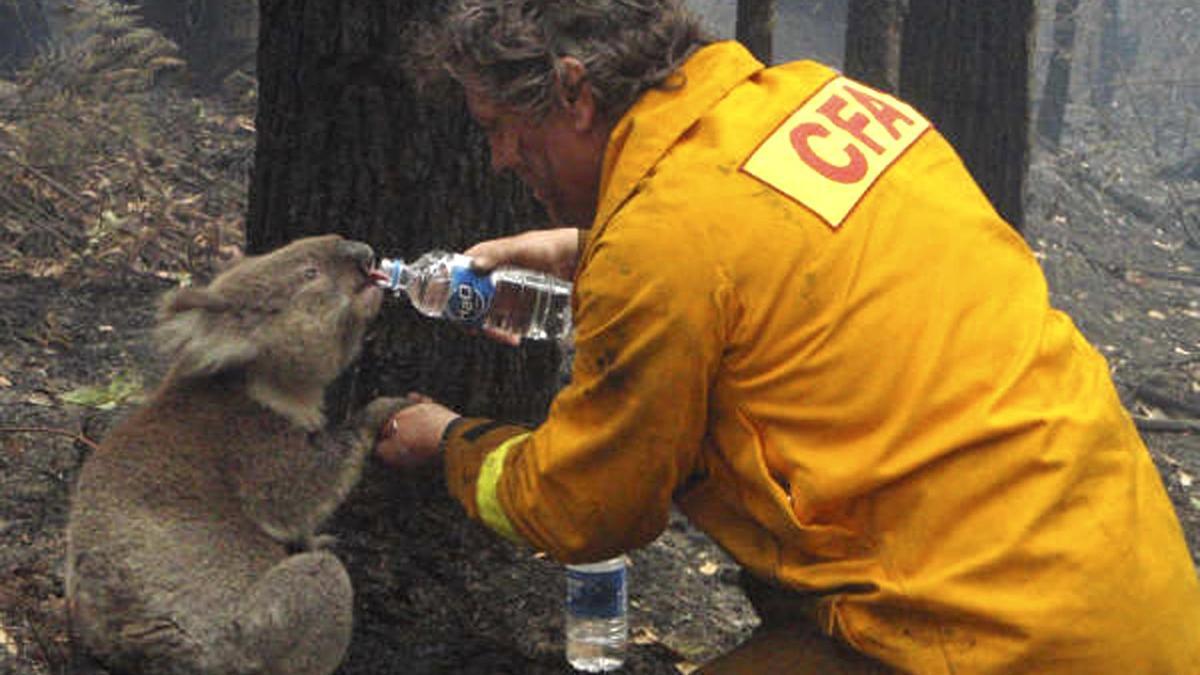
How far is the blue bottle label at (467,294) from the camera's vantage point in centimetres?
343

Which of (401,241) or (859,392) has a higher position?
(859,392)

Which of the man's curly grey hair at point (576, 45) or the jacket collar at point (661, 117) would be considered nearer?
the jacket collar at point (661, 117)

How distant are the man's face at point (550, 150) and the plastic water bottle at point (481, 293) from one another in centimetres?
50

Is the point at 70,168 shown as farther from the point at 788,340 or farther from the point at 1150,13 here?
the point at 1150,13

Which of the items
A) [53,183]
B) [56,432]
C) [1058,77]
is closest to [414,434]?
[56,432]

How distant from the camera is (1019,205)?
23.8 ft

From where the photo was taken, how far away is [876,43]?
24.1 feet

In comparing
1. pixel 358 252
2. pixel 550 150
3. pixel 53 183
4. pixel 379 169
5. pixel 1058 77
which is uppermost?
pixel 550 150

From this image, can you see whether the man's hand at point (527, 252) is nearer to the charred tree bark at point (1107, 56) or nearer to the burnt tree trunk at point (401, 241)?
the burnt tree trunk at point (401, 241)

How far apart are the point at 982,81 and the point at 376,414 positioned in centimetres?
480

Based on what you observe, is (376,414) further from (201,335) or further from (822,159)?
(822,159)

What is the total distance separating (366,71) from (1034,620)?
7.41ft

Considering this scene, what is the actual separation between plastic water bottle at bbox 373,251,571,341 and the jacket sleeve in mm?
630

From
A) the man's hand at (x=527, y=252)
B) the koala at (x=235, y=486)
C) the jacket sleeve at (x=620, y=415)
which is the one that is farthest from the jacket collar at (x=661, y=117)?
the koala at (x=235, y=486)
